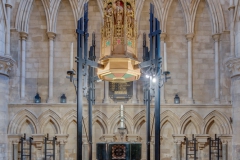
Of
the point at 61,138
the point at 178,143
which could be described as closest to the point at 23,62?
the point at 61,138

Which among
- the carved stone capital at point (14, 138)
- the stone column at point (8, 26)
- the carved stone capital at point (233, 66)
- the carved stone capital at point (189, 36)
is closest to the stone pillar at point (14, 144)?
the carved stone capital at point (14, 138)

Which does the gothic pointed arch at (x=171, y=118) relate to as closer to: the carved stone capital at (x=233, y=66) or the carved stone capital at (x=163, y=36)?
the carved stone capital at (x=233, y=66)

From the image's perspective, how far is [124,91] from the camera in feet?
28.3

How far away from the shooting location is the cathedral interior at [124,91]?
A: 8.20 meters

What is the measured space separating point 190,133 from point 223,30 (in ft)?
8.84

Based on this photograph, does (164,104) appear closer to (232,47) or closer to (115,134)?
(115,134)

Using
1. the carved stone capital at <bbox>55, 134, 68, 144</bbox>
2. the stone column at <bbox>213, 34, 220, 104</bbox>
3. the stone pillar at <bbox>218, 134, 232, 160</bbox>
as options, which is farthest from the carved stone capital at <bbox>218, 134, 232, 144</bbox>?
the carved stone capital at <bbox>55, 134, 68, 144</bbox>

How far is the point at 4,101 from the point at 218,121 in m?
5.13

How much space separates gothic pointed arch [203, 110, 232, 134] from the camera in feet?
27.1

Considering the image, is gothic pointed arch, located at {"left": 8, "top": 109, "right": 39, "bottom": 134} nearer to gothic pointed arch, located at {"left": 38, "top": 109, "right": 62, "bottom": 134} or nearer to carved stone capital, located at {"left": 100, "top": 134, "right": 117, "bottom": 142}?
gothic pointed arch, located at {"left": 38, "top": 109, "right": 62, "bottom": 134}

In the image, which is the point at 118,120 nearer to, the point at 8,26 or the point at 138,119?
the point at 138,119

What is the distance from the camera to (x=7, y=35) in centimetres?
811

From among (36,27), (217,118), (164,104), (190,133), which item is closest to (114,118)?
(164,104)

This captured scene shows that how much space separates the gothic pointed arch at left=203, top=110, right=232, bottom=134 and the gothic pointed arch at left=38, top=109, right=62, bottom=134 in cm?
355
